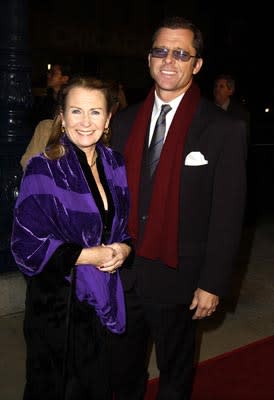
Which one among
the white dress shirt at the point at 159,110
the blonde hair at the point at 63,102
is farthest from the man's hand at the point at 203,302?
the blonde hair at the point at 63,102

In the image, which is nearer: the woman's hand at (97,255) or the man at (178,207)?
the woman's hand at (97,255)

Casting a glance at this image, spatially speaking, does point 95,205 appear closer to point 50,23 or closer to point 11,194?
point 11,194

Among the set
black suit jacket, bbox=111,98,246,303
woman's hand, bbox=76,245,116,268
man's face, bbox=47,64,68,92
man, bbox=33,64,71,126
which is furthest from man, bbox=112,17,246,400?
man's face, bbox=47,64,68,92

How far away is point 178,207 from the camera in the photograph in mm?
2387

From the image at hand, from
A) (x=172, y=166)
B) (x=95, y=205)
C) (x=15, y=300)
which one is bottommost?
(x=15, y=300)

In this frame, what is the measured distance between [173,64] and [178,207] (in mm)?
664

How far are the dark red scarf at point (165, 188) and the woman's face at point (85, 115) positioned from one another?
29cm

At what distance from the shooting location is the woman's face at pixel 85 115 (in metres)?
2.22

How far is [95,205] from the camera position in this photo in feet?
7.28

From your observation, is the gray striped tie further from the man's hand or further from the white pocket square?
the man's hand

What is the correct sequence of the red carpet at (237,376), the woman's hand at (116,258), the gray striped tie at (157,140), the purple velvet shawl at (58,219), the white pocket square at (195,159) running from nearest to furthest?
the purple velvet shawl at (58,219) → the woman's hand at (116,258) → the white pocket square at (195,159) → the gray striped tie at (157,140) → the red carpet at (237,376)

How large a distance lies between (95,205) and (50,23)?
21.3 meters

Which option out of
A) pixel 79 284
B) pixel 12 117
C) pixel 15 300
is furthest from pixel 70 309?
pixel 12 117

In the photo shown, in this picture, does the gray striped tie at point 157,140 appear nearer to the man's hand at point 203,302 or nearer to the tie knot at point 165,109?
the tie knot at point 165,109
